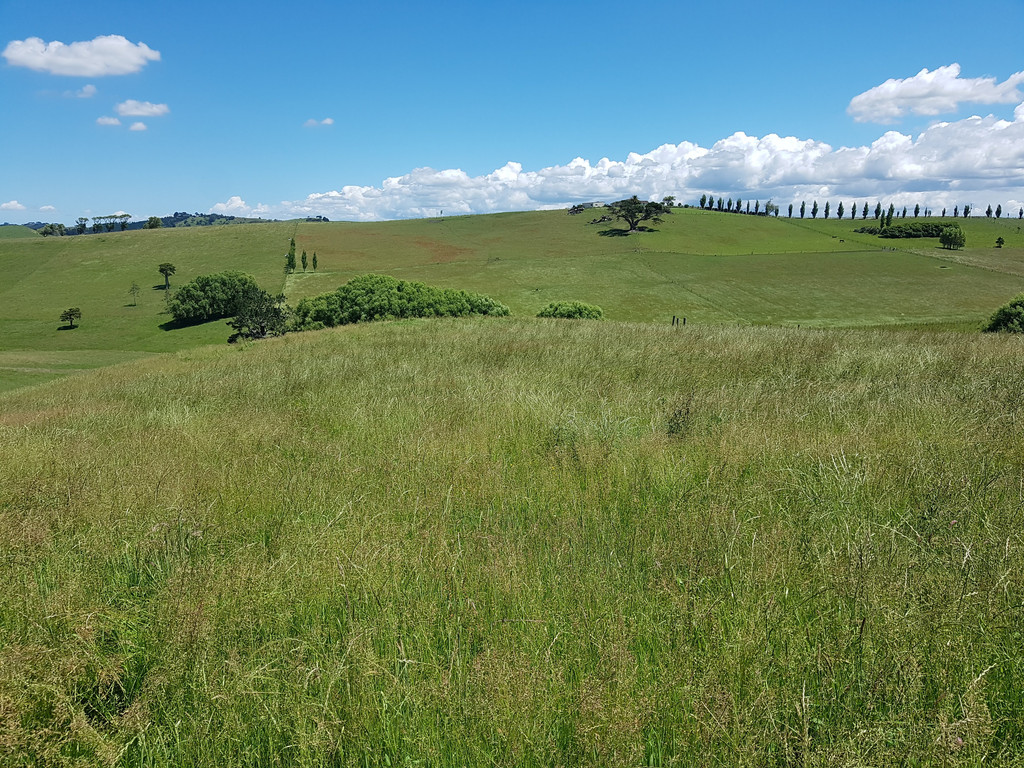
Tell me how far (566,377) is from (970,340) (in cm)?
1004

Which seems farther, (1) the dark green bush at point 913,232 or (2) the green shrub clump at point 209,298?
(1) the dark green bush at point 913,232

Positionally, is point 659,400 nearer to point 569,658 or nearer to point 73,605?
point 569,658

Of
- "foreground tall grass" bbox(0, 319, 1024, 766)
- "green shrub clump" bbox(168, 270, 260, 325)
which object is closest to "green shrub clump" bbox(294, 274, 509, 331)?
"foreground tall grass" bbox(0, 319, 1024, 766)

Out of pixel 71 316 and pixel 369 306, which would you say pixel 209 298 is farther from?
pixel 369 306

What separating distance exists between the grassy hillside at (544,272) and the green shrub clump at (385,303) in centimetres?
1678

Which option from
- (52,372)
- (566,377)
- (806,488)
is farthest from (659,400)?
(52,372)

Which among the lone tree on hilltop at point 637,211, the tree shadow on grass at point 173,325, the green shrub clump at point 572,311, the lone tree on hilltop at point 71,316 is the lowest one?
the tree shadow on grass at point 173,325

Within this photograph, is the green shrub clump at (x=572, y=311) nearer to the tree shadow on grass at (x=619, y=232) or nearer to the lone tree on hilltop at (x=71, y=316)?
the lone tree on hilltop at (x=71, y=316)

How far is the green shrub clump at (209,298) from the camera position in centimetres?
7519

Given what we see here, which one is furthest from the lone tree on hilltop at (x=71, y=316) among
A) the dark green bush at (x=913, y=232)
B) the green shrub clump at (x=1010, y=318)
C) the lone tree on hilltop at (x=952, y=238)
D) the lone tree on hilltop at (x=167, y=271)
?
the dark green bush at (x=913, y=232)

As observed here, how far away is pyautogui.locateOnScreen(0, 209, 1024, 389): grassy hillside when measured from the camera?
60844mm

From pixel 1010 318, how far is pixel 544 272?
52.9 m

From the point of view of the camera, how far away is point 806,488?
410cm

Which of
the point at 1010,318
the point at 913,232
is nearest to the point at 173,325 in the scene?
the point at 1010,318
